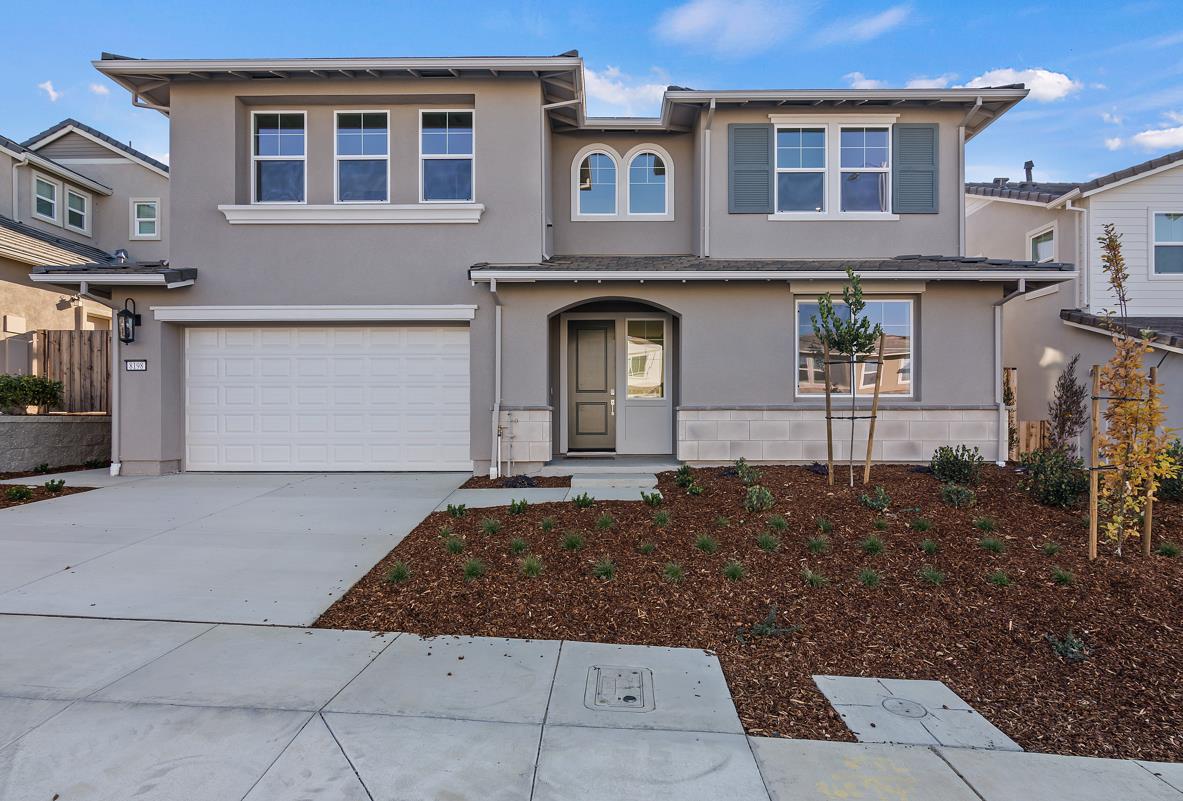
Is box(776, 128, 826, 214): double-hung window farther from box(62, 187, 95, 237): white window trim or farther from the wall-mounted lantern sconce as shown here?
box(62, 187, 95, 237): white window trim

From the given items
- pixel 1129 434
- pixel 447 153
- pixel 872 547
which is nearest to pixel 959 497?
pixel 1129 434

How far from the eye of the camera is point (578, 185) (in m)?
11.1

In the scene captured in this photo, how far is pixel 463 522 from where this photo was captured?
21.9 feet

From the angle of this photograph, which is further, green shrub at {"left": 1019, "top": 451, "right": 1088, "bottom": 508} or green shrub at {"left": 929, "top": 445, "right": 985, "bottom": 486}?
green shrub at {"left": 929, "top": 445, "right": 985, "bottom": 486}

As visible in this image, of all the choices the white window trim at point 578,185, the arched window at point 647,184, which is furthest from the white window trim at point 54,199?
the arched window at point 647,184

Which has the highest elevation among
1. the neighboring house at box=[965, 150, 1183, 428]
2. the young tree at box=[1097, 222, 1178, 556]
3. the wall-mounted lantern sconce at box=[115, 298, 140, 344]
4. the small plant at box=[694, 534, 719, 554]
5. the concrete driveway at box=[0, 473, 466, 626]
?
the neighboring house at box=[965, 150, 1183, 428]

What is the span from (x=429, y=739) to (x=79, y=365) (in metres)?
12.7

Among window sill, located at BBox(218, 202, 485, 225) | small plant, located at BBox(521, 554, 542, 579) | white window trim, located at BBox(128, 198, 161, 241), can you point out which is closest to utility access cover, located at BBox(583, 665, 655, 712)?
small plant, located at BBox(521, 554, 542, 579)

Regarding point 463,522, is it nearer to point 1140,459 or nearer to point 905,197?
point 1140,459

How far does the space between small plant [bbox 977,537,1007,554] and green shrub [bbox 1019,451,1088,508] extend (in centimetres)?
169

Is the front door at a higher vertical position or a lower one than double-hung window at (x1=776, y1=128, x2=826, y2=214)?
lower

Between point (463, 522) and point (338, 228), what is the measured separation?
5.74 metres

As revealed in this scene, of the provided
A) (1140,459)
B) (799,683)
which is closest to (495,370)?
(799,683)

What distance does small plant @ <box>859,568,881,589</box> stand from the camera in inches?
191
